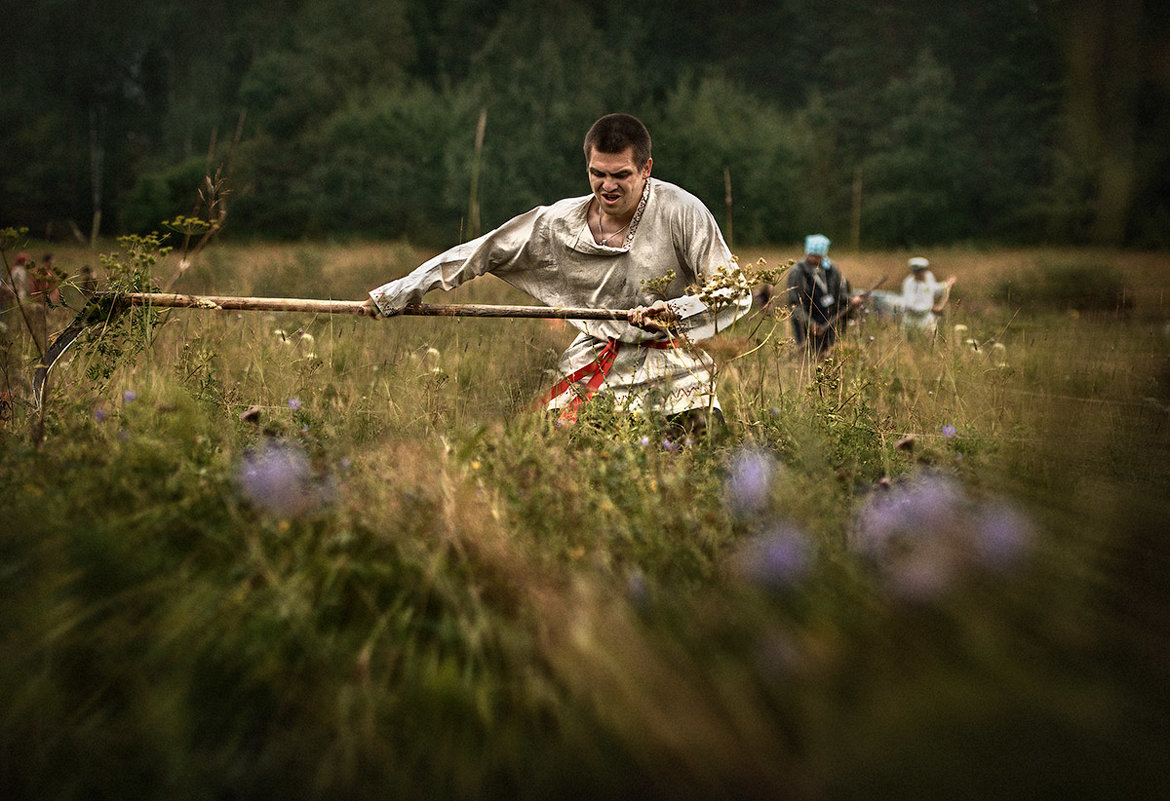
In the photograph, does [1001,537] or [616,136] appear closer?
[1001,537]

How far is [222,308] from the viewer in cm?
310

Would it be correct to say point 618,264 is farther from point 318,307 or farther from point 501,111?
point 501,111

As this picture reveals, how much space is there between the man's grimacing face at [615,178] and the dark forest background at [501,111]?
19.6 m

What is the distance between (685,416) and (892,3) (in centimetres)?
4105

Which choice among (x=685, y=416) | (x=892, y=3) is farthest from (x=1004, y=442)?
(x=892, y=3)

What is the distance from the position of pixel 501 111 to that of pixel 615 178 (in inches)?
1033

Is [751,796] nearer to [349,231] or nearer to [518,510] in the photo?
[518,510]

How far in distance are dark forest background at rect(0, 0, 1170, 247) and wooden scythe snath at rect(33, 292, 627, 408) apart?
1986 centimetres

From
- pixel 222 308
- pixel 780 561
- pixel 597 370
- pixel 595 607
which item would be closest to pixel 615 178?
pixel 597 370

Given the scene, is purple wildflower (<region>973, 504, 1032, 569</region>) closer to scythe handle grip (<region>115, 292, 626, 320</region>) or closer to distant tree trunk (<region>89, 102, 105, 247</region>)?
scythe handle grip (<region>115, 292, 626, 320</region>)

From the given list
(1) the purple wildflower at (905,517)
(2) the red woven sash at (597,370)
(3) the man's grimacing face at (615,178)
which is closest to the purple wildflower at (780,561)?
(1) the purple wildflower at (905,517)

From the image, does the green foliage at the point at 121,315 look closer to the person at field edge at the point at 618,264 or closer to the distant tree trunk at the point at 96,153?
the person at field edge at the point at 618,264

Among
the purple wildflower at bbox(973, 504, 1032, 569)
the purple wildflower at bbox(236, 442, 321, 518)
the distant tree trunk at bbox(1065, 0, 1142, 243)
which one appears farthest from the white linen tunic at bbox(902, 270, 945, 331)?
the distant tree trunk at bbox(1065, 0, 1142, 243)

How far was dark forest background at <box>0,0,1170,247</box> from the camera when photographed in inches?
1110
